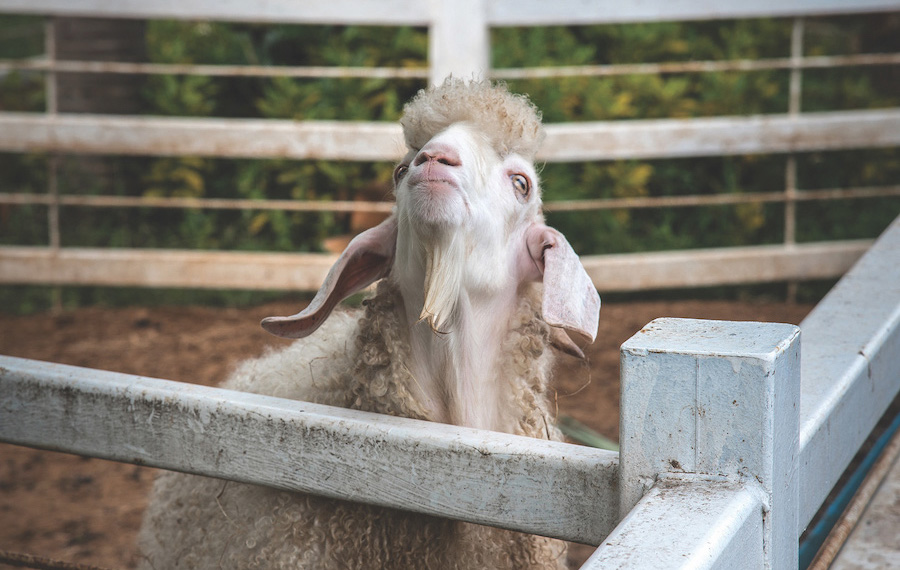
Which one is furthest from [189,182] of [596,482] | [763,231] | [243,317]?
[596,482]

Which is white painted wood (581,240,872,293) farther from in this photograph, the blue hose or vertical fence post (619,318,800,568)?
vertical fence post (619,318,800,568)

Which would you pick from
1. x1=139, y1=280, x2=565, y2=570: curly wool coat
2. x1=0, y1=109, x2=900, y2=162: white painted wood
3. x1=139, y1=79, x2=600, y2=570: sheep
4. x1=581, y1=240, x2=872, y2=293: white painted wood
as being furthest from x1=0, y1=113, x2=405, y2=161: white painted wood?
x1=139, y1=79, x2=600, y2=570: sheep

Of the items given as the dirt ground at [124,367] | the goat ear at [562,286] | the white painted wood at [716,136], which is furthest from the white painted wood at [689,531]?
the white painted wood at [716,136]

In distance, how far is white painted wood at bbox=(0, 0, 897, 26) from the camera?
14.0 feet

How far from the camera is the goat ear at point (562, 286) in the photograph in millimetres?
1562

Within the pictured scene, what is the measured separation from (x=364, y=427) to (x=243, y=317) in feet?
11.8

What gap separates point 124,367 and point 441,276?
9.14 ft

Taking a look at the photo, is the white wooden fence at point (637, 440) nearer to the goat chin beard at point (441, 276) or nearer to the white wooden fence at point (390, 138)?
the goat chin beard at point (441, 276)

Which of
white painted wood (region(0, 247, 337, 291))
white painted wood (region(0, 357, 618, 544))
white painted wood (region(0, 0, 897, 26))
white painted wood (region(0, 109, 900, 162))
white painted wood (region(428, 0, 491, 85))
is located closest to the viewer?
white painted wood (region(0, 357, 618, 544))

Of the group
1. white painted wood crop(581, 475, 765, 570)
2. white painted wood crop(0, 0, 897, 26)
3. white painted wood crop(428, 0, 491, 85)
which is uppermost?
white painted wood crop(0, 0, 897, 26)

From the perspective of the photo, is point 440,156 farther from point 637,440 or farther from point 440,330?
point 637,440

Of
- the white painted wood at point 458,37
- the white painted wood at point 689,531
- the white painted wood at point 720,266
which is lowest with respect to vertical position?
the white painted wood at point 720,266

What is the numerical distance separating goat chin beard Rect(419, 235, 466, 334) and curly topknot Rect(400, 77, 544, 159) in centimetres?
23

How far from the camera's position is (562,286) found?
160cm
